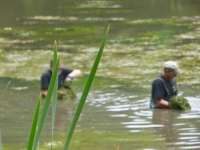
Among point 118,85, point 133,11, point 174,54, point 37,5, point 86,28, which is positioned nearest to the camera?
point 118,85

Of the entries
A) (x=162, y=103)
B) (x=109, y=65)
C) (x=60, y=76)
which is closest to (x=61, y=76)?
(x=60, y=76)

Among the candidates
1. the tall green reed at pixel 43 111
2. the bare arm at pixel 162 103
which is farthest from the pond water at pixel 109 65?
the tall green reed at pixel 43 111

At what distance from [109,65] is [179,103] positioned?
22.6ft

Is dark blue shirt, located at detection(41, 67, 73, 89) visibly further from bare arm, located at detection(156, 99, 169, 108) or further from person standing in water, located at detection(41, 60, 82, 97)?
bare arm, located at detection(156, 99, 169, 108)

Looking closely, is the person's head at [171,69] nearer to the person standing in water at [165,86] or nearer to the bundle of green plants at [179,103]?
the person standing in water at [165,86]

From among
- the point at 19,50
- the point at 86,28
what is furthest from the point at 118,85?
the point at 86,28

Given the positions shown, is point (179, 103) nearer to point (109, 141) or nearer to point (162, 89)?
point (162, 89)

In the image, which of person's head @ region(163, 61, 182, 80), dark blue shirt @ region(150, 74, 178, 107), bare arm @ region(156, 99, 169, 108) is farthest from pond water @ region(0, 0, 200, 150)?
person's head @ region(163, 61, 182, 80)

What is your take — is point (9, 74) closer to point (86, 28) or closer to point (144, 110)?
point (144, 110)

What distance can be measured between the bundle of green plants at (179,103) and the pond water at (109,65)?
107mm

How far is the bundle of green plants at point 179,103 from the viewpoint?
11.4 m

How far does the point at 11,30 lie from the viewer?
27656 mm

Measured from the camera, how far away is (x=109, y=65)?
18109 mm

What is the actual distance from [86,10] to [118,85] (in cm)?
2084
